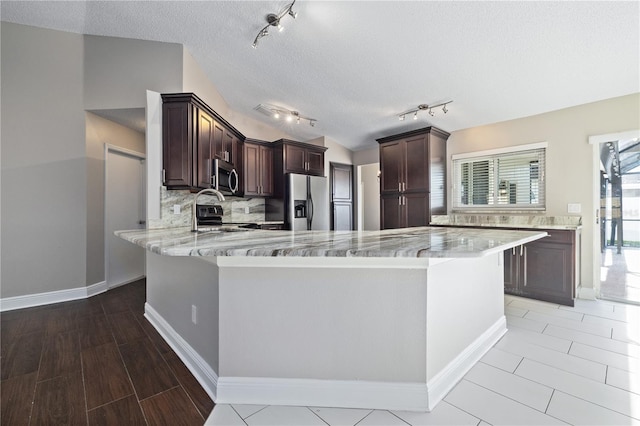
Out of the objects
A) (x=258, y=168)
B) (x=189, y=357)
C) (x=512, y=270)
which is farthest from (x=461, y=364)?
(x=258, y=168)

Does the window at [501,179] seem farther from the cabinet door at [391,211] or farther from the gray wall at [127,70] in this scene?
the gray wall at [127,70]

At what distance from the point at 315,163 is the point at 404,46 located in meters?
2.80

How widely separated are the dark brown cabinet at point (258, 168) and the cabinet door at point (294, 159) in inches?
12.0

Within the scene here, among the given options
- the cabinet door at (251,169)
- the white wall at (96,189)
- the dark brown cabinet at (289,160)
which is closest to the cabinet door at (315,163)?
the dark brown cabinet at (289,160)

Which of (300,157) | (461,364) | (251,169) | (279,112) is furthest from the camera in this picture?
(300,157)

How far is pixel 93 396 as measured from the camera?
4.98ft

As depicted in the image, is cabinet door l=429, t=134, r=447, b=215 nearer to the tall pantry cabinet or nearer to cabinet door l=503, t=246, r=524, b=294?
the tall pantry cabinet

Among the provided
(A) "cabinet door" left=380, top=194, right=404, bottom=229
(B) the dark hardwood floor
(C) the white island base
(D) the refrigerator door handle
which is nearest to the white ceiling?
(A) "cabinet door" left=380, top=194, right=404, bottom=229

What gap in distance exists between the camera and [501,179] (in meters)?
3.89

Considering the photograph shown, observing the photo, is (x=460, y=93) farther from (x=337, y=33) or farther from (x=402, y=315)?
(x=402, y=315)

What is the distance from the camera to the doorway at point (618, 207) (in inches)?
126

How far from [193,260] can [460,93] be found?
3331 mm

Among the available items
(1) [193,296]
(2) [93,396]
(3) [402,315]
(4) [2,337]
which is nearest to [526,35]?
(3) [402,315]

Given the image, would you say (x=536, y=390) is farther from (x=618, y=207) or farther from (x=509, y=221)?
(x=618, y=207)
